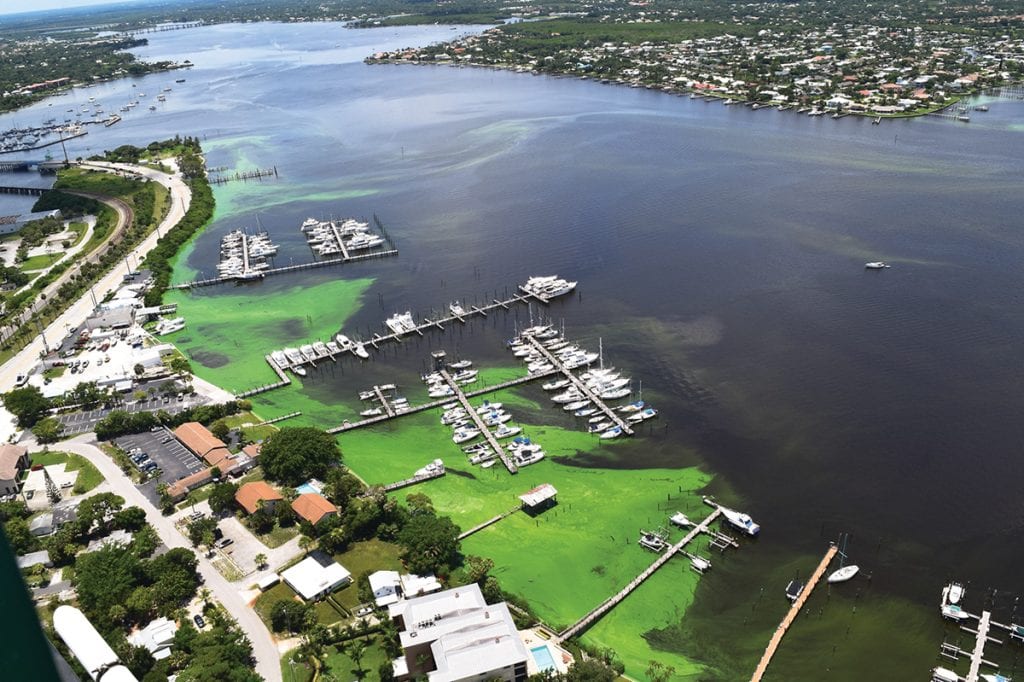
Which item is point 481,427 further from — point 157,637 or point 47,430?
point 47,430

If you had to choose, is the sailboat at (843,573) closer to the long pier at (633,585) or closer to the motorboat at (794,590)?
the motorboat at (794,590)

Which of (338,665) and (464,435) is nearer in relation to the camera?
(338,665)

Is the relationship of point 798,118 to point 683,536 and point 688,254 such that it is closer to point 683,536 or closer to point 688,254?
point 688,254

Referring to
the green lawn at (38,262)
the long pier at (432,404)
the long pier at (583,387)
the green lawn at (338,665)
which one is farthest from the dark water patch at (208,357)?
the green lawn at (338,665)

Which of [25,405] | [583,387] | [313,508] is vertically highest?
[25,405]

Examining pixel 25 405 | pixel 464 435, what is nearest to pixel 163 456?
pixel 25 405

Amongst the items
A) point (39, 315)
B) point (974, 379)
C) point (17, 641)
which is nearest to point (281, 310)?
point (39, 315)

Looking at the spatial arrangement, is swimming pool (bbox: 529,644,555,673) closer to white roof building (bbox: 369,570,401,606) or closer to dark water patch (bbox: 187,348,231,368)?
white roof building (bbox: 369,570,401,606)

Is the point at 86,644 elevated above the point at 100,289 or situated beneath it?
situated beneath
